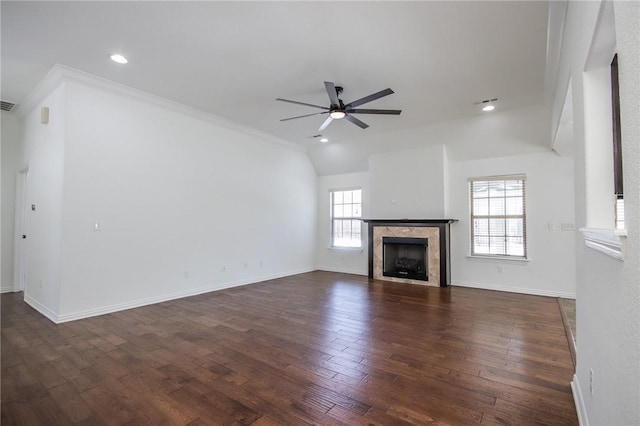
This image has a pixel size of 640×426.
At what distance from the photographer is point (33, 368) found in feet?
8.33

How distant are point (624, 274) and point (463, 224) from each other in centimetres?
526

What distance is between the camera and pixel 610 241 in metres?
1.11

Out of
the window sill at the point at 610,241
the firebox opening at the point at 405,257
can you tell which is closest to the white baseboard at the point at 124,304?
the firebox opening at the point at 405,257

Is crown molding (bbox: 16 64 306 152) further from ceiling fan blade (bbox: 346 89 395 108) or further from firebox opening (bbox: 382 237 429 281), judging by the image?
firebox opening (bbox: 382 237 429 281)

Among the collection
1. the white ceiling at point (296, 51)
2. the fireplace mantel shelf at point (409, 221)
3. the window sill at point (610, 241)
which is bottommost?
the window sill at point (610, 241)

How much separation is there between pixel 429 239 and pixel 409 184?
1237 mm

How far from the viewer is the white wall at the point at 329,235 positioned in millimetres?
7168

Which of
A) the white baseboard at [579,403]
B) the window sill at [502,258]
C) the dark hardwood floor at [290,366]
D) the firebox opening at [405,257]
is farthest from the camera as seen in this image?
the firebox opening at [405,257]

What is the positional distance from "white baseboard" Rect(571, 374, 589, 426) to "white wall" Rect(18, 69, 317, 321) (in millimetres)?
4888

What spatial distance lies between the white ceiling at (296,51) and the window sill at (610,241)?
2177 millimetres

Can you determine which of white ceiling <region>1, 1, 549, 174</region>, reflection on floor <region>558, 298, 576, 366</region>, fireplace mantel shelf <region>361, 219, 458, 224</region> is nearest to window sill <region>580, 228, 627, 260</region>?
reflection on floor <region>558, 298, 576, 366</region>

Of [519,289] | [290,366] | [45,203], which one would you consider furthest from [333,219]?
[45,203]

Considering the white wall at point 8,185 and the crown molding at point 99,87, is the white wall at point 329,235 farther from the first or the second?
the white wall at point 8,185

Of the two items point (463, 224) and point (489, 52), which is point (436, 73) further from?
point (463, 224)
